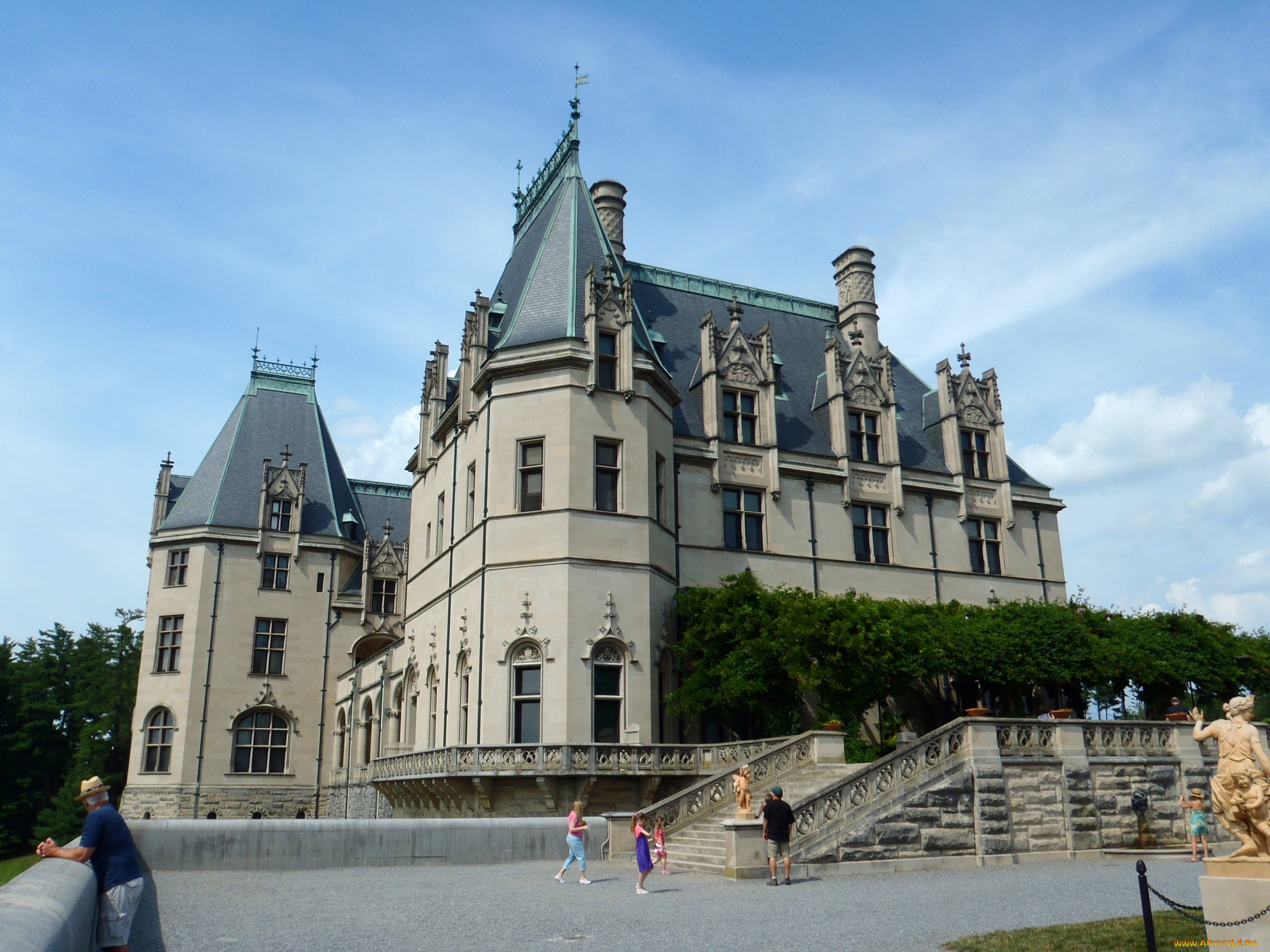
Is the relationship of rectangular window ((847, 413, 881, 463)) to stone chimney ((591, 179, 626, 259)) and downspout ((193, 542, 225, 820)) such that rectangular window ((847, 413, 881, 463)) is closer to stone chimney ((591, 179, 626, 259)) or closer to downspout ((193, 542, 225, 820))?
stone chimney ((591, 179, 626, 259))

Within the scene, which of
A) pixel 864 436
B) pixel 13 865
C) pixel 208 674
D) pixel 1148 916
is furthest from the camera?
pixel 13 865

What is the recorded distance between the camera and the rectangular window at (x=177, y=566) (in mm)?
45844

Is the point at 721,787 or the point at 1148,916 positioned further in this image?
the point at 721,787

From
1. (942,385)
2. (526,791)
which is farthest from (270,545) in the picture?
(942,385)

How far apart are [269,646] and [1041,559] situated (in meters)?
33.1

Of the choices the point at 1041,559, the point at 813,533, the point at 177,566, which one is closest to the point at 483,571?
the point at 813,533

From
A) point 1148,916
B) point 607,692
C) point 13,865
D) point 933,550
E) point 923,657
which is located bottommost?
point 13,865

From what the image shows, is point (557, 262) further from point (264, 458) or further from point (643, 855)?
point (264, 458)

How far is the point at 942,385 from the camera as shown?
38.7 m

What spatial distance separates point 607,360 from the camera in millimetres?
29891

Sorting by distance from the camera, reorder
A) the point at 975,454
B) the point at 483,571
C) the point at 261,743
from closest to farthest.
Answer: the point at 483,571, the point at 975,454, the point at 261,743

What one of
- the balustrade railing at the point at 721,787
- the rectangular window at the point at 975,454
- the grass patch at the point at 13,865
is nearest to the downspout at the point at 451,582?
the balustrade railing at the point at 721,787

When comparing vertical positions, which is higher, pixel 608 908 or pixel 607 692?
pixel 607 692

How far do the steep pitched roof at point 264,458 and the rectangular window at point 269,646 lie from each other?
4.48 meters
